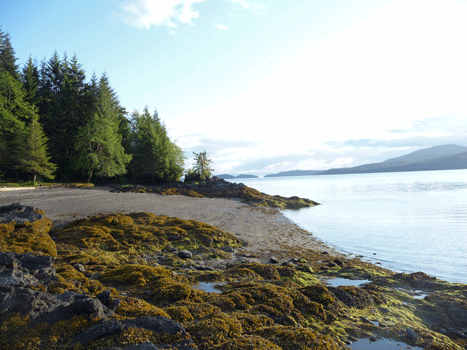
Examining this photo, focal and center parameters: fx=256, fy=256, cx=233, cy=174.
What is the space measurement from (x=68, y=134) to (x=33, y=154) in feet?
37.8

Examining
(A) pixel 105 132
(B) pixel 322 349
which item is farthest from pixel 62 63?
(B) pixel 322 349

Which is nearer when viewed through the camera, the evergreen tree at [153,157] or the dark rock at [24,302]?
the dark rock at [24,302]

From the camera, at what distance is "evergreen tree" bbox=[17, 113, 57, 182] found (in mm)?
31158

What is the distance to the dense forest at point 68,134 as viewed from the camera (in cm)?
3234

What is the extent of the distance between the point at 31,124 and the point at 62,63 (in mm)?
17951

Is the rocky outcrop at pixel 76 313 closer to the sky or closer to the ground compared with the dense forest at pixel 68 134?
closer to the ground

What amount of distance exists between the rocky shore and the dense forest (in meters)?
29.0

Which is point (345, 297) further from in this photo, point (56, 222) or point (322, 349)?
point (56, 222)

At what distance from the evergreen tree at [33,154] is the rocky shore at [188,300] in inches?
1038

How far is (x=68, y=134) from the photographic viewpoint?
41.7 metres

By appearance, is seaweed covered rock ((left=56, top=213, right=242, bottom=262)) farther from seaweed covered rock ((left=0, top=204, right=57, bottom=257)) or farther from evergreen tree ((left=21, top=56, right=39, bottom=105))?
evergreen tree ((left=21, top=56, right=39, bottom=105))

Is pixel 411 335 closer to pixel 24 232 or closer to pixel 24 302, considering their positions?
pixel 24 302

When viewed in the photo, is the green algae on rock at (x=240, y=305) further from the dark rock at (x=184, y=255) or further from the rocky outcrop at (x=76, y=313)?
the dark rock at (x=184, y=255)

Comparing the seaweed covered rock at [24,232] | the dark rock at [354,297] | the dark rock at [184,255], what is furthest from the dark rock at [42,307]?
the dark rock at [184,255]
